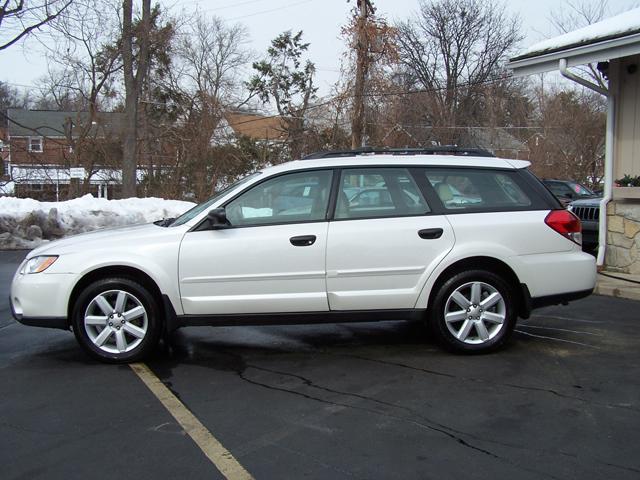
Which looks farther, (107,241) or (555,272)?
(555,272)

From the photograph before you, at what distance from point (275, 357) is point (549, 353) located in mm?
2405

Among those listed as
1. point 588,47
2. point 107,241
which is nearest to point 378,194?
point 107,241

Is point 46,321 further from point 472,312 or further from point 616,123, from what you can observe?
point 616,123

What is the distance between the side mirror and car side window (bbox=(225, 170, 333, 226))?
146mm

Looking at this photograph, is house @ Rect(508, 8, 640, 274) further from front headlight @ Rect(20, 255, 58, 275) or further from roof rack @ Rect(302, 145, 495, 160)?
front headlight @ Rect(20, 255, 58, 275)

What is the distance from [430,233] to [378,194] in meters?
0.57

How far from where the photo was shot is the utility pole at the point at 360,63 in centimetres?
2136

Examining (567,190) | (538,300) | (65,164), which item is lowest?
(538,300)

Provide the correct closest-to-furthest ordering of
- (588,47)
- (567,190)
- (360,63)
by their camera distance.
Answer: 1. (588,47)
2. (567,190)
3. (360,63)

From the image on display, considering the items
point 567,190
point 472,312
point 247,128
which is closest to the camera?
point 472,312

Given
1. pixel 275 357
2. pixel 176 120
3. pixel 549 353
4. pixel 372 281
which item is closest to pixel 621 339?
pixel 549 353

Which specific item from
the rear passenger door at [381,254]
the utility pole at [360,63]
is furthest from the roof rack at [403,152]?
the utility pole at [360,63]

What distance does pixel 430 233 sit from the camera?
16.9 ft

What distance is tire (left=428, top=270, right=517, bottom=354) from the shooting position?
520 cm
